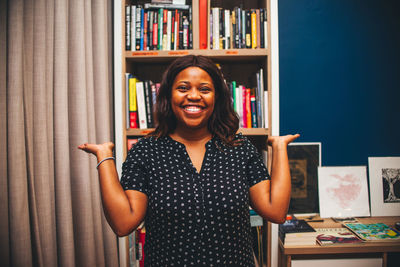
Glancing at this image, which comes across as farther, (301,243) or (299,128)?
(299,128)

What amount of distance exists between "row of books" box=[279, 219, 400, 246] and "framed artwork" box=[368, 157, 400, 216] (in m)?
0.21

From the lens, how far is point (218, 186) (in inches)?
38.1

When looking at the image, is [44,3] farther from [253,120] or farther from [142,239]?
[142,239]

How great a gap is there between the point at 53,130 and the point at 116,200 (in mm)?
494

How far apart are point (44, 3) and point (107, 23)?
51 centimetres

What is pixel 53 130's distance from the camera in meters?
1.11

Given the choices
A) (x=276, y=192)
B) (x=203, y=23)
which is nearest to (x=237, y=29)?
(x=203, y=23)

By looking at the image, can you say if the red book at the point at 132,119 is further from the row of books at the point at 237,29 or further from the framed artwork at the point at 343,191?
the framed artwork at the point at 343,191

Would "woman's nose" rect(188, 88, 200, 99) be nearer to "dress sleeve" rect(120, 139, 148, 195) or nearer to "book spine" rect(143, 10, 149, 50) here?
"dress sleeve" rect(120, 139, 148, 195)

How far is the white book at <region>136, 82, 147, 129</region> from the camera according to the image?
4.80 ft

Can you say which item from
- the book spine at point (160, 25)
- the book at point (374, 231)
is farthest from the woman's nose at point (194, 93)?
the book at point (374, 231)

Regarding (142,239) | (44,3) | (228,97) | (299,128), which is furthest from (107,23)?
(299,128)

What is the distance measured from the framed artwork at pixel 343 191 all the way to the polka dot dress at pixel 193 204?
93 cm

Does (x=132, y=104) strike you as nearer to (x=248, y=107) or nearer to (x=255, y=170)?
(x=248, y=107)
